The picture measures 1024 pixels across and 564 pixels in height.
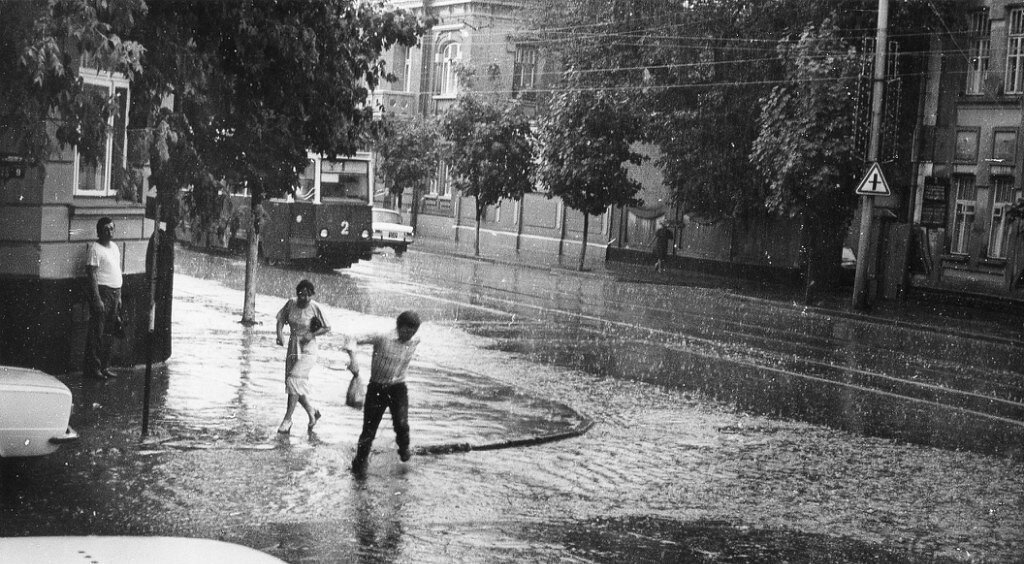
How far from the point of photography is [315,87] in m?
Result: 15.1

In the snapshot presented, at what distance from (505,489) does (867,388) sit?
838 cm

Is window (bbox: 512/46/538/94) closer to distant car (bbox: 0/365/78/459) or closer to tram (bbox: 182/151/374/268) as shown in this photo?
tram (bbox: 182/151/374/268)

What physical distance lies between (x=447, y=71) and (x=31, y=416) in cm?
5127

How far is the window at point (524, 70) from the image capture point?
5275cm

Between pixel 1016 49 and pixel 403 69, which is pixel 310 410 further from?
pixel 403 69

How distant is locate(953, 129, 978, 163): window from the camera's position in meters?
33.7

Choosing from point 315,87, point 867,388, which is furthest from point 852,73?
point 315,87

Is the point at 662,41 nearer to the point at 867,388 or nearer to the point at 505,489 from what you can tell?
the point at 867,388

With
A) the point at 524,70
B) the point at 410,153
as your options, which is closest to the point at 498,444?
the point at 410,153

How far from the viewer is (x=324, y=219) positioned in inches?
1273

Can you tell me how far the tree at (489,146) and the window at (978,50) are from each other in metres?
15.7

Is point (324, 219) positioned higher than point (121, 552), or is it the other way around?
point (324, 219)

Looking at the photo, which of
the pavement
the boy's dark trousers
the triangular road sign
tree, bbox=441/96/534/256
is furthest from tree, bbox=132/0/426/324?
tree, bbox=441/96/534/256

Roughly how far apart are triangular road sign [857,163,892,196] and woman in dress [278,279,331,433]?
1981cm
